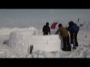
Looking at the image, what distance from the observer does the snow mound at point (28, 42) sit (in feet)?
34.1

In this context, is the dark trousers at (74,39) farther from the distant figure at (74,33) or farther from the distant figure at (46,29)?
the distant figure at (46,29)

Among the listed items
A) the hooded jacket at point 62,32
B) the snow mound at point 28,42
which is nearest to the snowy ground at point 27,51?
the snow mound at point 28,42

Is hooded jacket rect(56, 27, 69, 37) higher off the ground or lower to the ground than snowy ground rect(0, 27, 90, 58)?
higher

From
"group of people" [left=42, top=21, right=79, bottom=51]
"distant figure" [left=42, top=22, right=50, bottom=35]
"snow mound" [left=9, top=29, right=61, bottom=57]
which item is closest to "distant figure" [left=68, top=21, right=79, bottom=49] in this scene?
"group of people" [left=42, top=21, right=79, bottom=51]

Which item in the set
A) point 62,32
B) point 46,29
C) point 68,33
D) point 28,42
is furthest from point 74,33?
point 28,42

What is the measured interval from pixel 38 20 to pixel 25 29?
0.28 meters

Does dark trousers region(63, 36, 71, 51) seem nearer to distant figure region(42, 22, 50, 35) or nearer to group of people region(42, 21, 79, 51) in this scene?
group of people region(42, 21, 79, 51)

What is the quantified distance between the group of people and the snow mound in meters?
0.10

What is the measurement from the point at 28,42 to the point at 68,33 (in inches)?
27.7

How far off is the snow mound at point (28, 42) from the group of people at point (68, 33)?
0.34ft

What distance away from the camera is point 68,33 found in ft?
34.2

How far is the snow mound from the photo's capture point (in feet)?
34.1
